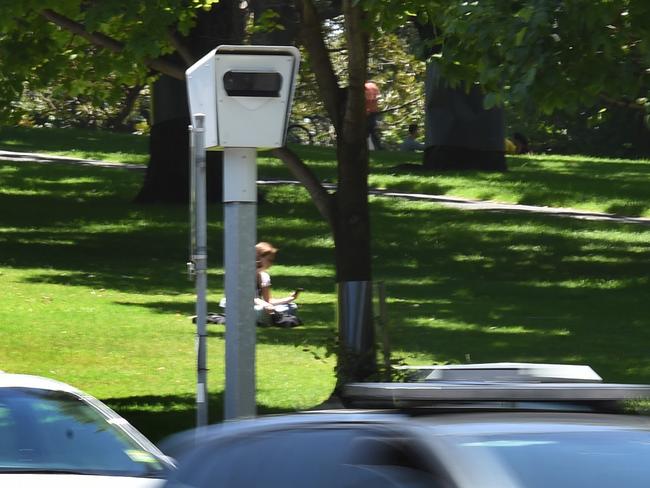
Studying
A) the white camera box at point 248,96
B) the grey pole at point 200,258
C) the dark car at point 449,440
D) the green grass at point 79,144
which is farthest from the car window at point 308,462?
the green grass at point 79,144

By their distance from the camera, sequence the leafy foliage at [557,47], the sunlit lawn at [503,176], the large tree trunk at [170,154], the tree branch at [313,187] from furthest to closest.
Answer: the sunlit lawn at [503,176] < the large tree trunk at [170,154] < the tree branch at [313,187] < the leafy foliage at [557,47]

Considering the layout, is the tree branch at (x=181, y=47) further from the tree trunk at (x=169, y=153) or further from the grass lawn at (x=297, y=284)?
the tree trunk at (x=169, y=153)

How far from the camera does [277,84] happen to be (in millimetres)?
8062

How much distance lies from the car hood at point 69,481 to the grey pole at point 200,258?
75 cm

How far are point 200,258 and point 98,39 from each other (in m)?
5.13

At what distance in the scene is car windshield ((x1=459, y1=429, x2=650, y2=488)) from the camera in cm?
363

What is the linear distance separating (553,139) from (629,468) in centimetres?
5635

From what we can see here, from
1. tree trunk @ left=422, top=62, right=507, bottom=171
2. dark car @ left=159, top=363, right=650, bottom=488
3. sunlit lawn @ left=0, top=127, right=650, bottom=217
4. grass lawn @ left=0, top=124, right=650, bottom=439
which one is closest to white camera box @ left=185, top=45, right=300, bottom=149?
dark car @ left=159, top=363, right=650, bottom=488

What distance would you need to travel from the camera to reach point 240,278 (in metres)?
8.07

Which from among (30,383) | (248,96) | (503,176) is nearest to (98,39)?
(248,96)

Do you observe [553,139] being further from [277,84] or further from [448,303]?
[277,84]

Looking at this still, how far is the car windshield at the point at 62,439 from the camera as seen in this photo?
24.0ft

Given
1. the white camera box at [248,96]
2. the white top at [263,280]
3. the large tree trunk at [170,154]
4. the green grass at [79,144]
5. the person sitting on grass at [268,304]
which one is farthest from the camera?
the green grass at [79,144]

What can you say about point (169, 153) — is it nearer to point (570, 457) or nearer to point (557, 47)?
point (557, 47)
